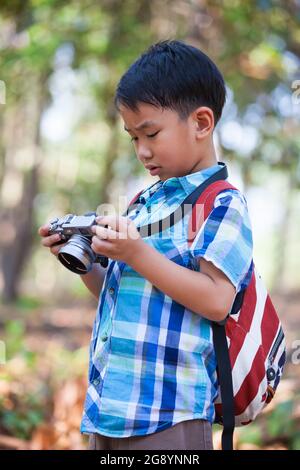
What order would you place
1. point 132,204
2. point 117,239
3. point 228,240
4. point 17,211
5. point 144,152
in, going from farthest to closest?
point 17,211 → point 132,204 → point 144,152 → point 228,240 → point 117,239

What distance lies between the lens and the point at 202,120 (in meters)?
1.83

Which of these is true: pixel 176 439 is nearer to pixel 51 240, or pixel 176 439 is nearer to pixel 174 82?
pixel 51 240

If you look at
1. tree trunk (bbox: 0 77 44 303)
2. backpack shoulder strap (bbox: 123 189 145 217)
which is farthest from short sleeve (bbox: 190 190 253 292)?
tree trunk (bbox: 0 77 44 303)

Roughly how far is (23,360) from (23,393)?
24.0 inches

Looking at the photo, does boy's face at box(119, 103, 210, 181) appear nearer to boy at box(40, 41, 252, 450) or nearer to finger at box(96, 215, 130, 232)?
A: boy at box(40, 41, 252, 450)

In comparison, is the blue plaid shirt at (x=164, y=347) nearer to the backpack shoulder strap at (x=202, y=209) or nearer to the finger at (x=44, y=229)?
the backpack shoulder strap at (x=202, y=209)

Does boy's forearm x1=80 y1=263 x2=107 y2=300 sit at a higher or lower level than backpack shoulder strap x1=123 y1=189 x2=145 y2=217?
lower

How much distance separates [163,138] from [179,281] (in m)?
0.41

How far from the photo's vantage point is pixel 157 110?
177 centimetres

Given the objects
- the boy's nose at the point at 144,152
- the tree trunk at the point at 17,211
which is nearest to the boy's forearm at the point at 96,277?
the boy's nose at the point at 144,152

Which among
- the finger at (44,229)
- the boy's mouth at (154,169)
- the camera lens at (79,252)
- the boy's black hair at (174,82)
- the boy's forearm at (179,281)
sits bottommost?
the boy's forearm at (179,281)

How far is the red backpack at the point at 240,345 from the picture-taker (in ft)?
5.65

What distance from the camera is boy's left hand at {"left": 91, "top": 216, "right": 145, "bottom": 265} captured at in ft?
5.12

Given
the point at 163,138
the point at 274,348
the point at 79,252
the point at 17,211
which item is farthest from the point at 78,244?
the point at 17,211
